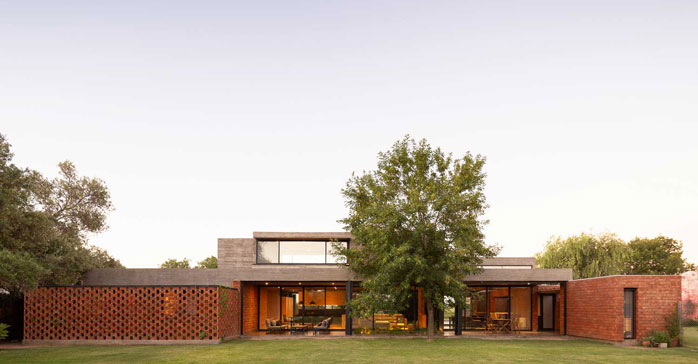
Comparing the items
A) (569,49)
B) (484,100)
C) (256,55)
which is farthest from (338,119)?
(569,49)

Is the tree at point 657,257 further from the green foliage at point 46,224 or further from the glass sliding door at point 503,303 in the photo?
the green foliage at point 46,224

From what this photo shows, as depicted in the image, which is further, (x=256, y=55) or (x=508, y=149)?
(x=508, y=149)

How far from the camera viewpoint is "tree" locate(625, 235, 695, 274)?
53656 millimetres

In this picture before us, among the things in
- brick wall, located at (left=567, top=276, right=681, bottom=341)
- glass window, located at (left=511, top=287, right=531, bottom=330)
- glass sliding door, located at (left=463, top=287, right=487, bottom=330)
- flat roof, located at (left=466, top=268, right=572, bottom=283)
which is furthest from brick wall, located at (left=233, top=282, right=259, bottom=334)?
brick wall, located at (left=567, top=276, right=681, bottom=341)

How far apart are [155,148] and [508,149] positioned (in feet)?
55.2

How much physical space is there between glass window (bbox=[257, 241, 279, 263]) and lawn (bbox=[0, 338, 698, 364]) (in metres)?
4.87

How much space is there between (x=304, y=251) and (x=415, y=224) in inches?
257

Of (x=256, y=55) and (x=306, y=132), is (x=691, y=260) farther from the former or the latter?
(x=256, y=55)

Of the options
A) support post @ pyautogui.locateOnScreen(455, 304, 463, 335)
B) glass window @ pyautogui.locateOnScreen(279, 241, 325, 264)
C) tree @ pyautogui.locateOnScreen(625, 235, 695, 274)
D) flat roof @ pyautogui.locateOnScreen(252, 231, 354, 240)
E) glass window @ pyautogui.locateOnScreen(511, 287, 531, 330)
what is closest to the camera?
support post @ pyautogui.locateOnScreen(455, 304, 463, 335)

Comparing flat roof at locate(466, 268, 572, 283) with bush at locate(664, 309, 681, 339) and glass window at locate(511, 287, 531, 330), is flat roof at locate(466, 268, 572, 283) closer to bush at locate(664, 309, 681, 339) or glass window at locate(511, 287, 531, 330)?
glass window at locate(511, 287, 531, 330)

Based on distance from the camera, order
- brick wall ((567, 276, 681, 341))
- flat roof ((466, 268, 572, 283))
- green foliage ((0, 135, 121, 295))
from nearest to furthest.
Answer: green foliage ((0, 135, 121, 295)) → brick wall ((567, 276, 681, 341)) → flat roof ((466, 268, 572, 283))

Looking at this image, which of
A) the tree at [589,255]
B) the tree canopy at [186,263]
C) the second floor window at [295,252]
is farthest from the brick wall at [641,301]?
the tree canopy at [186,263]

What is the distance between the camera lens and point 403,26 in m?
20.9

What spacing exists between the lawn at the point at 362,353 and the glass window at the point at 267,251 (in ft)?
16.0
